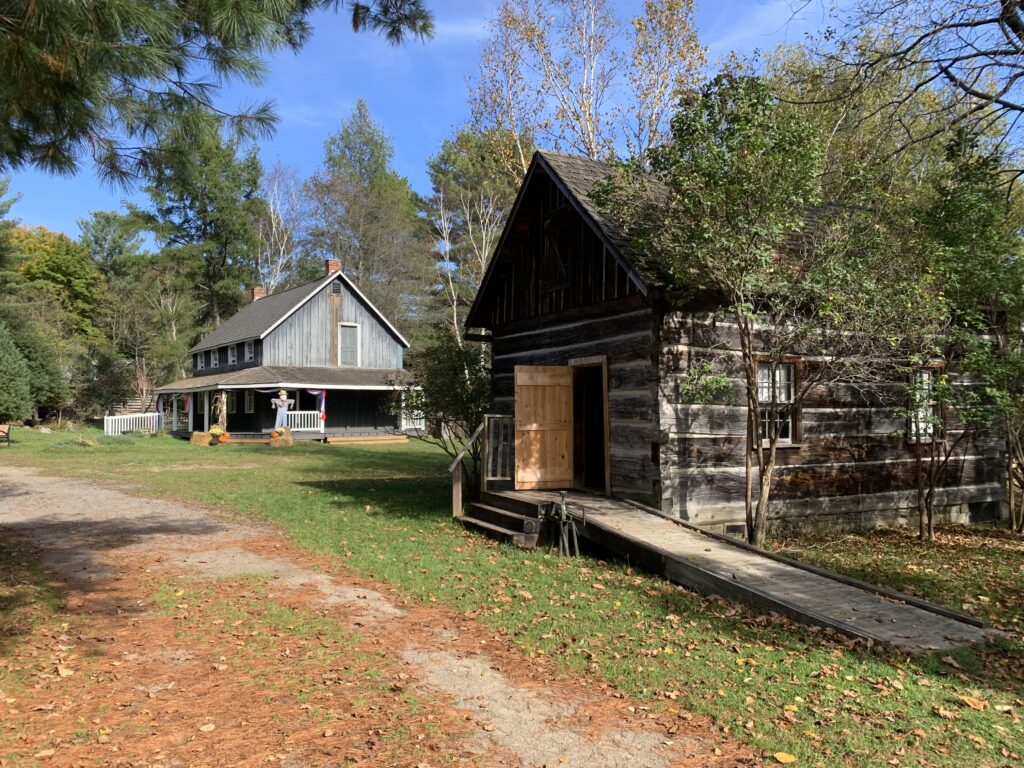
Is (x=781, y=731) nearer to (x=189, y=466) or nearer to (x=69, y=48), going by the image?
(x=69, y=48)

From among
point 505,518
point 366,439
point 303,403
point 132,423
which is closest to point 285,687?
point 505,518

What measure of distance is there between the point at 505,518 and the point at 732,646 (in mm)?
5236

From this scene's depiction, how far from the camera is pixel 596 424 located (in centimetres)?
1336

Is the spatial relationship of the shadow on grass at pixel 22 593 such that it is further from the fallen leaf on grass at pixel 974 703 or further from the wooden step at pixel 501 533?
the fallen leaf on grass at pixel 974 703

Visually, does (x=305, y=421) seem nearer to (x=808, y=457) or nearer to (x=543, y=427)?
(x=543, y=427)

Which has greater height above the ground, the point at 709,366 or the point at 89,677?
the point at 709,366

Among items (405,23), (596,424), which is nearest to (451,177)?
(596,424)

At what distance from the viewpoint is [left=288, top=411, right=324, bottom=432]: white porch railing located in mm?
33031

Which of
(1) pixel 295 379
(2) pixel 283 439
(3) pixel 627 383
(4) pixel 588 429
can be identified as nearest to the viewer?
(3) pixel 627 383

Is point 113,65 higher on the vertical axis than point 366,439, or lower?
higher

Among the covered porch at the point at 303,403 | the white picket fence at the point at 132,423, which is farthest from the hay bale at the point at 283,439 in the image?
the white picket fence at the point at 132,423

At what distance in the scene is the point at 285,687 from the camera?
5152 mm

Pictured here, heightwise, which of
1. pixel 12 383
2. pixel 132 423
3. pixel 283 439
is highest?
pixel 12 383

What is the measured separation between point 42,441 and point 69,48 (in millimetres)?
29643
